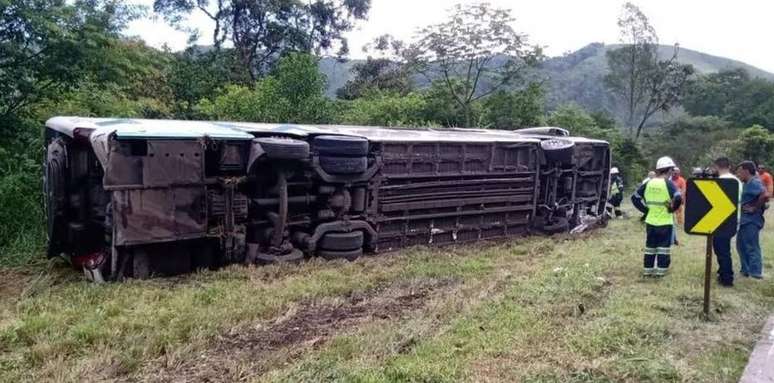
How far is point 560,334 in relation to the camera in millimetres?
4492

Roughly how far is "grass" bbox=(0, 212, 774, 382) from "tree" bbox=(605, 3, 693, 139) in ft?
88.9

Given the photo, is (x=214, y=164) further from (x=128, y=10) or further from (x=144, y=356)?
(x=128, y=10)

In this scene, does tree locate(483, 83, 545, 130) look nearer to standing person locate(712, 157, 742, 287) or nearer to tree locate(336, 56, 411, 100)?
tree locate(336, 56, 411, 100)

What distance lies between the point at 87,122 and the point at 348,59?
23.9 m

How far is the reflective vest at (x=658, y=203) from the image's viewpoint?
6.86 m

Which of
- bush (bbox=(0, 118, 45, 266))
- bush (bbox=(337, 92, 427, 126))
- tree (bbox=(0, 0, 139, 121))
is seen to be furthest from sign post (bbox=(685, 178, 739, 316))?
bush (bbox=(337, 92, 427, 126))

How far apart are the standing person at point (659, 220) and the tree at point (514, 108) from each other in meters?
16.2

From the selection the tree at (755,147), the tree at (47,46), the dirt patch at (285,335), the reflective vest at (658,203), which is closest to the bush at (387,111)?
the tree at (47,46)

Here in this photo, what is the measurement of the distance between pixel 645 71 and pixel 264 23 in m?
20.1

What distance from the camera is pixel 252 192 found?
7305 millimetres

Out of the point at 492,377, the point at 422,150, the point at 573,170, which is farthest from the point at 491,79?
the point at 492,377

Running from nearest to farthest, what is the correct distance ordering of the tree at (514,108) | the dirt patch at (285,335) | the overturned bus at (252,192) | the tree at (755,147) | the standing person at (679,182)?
1. the dirt patch at (285,335)
2. the overturned bus at (252,192)
3. the standing person at (679,182)
4. the tree at (514,108)
5. the tree at (755,147)

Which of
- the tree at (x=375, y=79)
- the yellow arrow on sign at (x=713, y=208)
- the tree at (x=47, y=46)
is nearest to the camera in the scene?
the yellow arrow on sign at (x=713, y=208)

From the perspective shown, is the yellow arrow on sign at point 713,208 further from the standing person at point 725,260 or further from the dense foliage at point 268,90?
the dense foliage at point 268,90
